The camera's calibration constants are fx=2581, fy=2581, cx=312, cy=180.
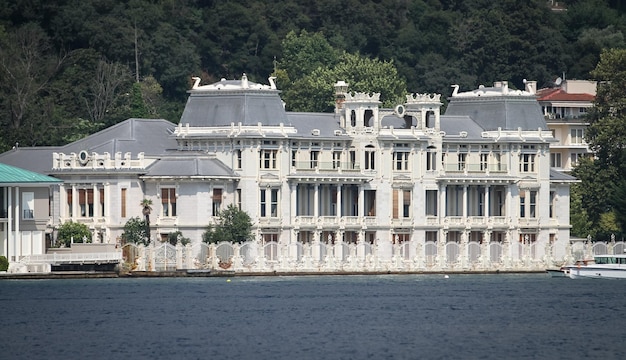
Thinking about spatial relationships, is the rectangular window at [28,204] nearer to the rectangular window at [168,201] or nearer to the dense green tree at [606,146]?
the rectangular window at [168,201]

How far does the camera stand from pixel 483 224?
478 ft

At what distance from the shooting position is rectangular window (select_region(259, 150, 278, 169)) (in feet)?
455

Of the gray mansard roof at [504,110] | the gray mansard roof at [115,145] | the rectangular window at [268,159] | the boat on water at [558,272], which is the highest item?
the gray mansard roof at [504,110]

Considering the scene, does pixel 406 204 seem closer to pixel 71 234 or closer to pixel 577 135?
pixel 71 234

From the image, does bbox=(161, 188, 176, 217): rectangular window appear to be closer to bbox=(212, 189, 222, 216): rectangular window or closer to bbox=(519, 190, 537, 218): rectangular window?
bbox=(212, 189, 222, 216): rectangular window

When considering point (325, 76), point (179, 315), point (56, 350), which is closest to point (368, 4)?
point (325, 76)

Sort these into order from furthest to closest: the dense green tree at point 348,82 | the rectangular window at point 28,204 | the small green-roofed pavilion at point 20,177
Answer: the dense green tree at point 348,82
the rectangular window at point 28,204
the small green-roofed pavilion at point 20,177

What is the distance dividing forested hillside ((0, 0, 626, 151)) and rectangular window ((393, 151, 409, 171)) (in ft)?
65.0

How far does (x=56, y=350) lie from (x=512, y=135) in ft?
183

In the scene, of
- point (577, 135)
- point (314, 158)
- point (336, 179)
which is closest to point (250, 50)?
point (577, 135)

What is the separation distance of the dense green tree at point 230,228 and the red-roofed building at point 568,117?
35.5 metres

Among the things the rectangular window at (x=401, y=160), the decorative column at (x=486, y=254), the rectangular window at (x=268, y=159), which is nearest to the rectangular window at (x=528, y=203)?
the decorative column at (x=486, y=254)

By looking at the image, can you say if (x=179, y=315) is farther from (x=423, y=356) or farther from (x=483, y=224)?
(x=483, y=224)

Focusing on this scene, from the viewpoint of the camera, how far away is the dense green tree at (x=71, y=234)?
442 ft
